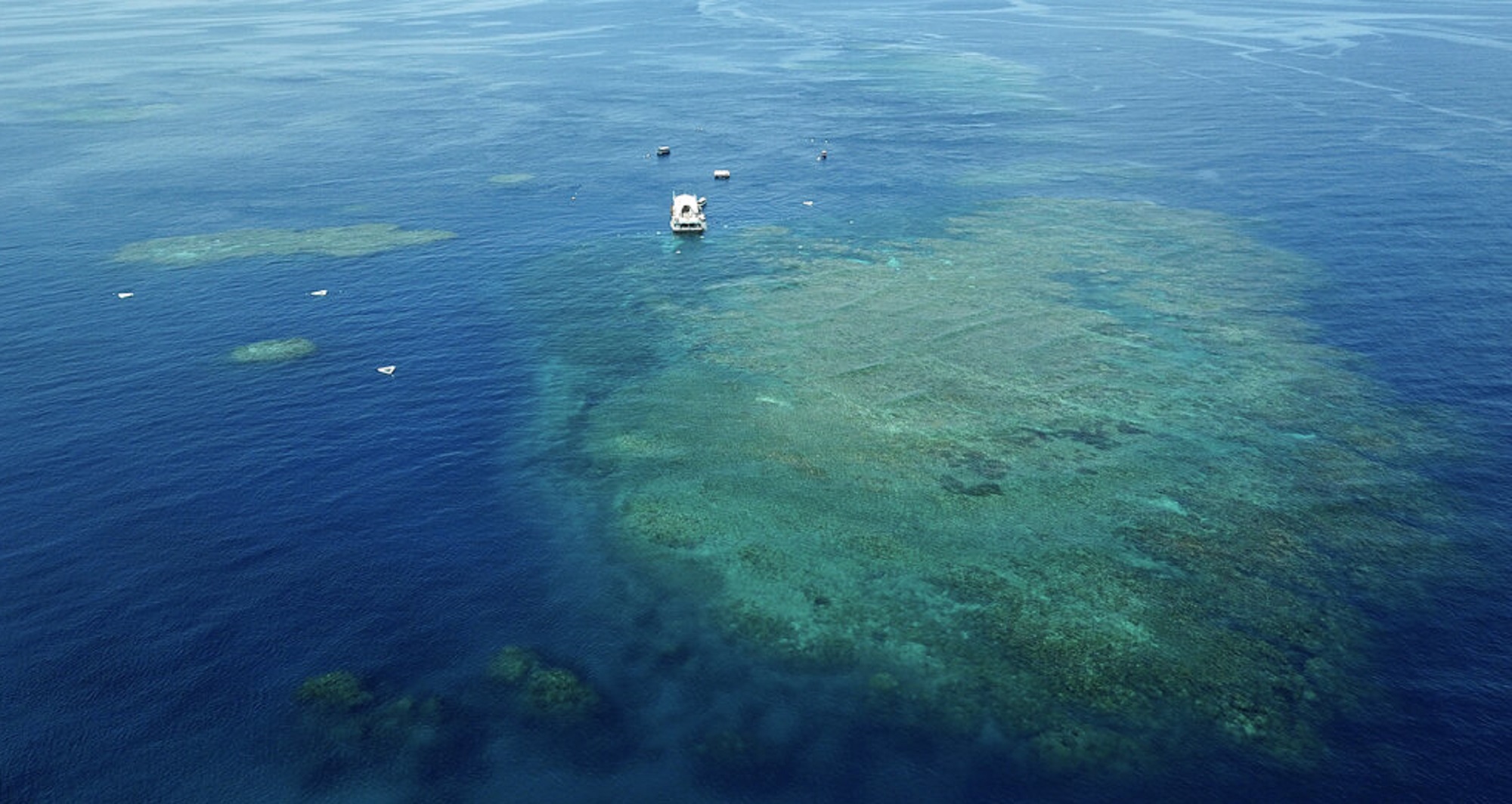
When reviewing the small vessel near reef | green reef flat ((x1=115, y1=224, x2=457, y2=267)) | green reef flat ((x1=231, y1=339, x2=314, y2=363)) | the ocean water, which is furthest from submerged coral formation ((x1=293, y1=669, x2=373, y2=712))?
the small vessel near reef

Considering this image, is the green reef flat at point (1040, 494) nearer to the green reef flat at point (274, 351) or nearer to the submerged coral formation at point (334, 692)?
the submerged coral formation at point (334, 692)

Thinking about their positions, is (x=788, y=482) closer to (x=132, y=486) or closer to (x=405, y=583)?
(x=405, y=583)

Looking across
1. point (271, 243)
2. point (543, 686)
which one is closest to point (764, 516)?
point (543, 686)

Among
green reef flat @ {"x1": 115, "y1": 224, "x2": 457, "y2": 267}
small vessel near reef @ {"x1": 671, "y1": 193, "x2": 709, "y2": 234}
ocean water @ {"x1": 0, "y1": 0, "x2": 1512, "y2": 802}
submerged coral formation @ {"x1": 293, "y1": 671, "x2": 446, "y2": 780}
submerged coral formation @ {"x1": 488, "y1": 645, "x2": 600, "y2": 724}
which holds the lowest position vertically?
submerged coral formation @ {"x1": 293, "y1": 671, "x2": 446, "y2": 780}

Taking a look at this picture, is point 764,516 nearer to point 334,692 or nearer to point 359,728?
point 359,728

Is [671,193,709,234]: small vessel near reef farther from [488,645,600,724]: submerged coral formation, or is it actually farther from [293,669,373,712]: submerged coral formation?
[293,669,373,712]: submerged coral formation

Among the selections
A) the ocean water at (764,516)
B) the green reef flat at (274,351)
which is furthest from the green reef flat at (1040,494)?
the green reef flat at (274,351)
